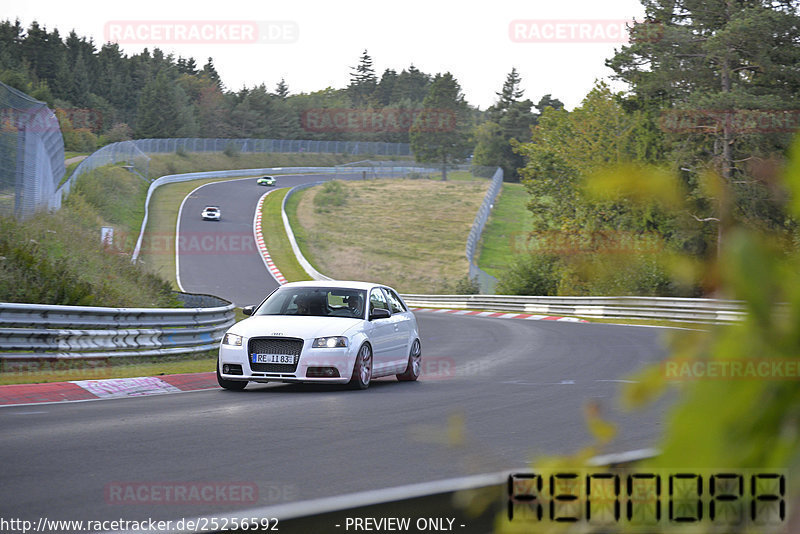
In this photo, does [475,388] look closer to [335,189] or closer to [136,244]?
[136,244]

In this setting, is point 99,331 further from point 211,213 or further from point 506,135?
point 506,135

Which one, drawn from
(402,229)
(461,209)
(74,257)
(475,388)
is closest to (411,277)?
(402,229)

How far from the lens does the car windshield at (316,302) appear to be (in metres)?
14.5

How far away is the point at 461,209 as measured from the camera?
89.1 meters

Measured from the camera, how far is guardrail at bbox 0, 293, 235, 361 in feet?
47.0

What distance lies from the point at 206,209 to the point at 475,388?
6151 centimetres

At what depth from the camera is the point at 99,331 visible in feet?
51.6

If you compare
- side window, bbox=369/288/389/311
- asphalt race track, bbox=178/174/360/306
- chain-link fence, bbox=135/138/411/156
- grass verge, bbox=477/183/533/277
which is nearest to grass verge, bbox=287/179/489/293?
grass verge, bbox=477/183/533/277

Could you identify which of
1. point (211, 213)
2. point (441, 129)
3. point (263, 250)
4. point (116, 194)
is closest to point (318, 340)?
point (263, 250)

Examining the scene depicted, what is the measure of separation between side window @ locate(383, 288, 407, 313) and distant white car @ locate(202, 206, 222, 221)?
2294 inches

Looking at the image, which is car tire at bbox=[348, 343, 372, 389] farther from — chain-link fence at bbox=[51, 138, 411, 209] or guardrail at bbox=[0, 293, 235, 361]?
chain-link fence at bbox=[51, 138, 411, 209]

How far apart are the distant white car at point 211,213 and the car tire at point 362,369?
6044 centimetres

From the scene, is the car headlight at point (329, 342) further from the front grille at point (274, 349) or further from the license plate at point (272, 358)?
the license plate at point (272, 358)

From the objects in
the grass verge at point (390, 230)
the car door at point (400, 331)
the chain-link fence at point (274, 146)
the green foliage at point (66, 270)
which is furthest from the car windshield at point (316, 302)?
the chain-link fence at point (274, 146)
